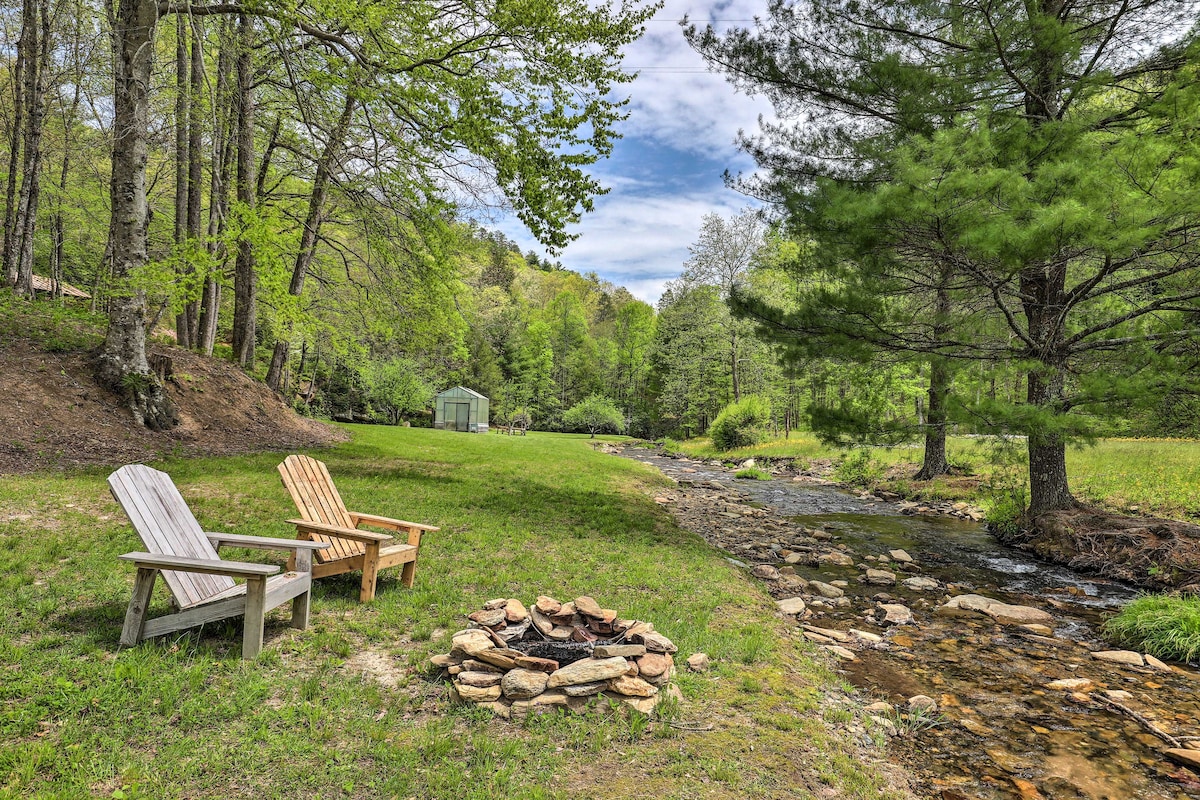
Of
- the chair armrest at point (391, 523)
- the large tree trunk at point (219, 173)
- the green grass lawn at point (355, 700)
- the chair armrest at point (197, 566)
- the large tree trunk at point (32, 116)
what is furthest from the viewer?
the large tree trunk at point (32, 116)

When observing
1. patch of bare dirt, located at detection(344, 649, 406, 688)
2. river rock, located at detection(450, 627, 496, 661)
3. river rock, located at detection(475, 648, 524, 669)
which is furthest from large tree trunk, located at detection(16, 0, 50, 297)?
river rock, located at detection(475, 648, 524, 669)

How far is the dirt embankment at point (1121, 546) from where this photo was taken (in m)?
6.13

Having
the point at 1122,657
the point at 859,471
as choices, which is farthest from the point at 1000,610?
the point at 859,471

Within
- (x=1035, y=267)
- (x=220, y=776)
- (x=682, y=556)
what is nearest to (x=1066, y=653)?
(x=682, y=556)

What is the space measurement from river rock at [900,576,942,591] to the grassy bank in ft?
6.60

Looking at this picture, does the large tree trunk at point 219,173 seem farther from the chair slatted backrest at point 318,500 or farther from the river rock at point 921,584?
the river rock at point 921,584

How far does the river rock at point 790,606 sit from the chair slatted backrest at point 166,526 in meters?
4.67

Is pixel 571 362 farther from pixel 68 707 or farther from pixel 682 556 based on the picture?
pixel 68 707

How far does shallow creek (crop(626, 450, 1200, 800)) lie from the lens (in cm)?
292

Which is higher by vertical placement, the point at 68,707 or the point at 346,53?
the point at 346,53

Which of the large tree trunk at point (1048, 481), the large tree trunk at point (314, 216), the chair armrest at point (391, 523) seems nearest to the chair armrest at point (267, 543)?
the chair armrest at point (391, 523)

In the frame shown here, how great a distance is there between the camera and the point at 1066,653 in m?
4.57

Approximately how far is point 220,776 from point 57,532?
13.6 ft

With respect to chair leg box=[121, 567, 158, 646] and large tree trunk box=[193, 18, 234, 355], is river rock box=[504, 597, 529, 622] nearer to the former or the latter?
chair leg box=[121, 567, 158, 646]
